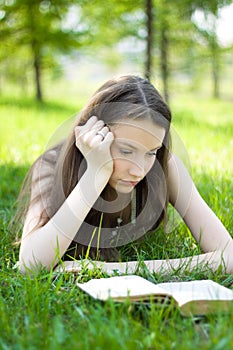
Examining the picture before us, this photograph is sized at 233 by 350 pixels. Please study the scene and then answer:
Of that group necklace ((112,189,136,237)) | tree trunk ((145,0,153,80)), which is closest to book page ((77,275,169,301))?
necklace ((112,189,136,237))

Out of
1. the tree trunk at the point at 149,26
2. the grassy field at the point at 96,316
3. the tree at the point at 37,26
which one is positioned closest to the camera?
the grassy field at the point at 96,316

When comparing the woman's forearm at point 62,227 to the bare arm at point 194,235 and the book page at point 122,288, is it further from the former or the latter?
the book page at point 122,288

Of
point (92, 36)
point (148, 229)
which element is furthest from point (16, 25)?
point (148, 229)

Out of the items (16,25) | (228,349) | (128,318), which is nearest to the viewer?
(228,349)

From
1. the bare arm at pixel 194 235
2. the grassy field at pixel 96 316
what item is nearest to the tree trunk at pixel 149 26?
the grassy field at pixel 96 316

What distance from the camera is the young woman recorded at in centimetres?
223

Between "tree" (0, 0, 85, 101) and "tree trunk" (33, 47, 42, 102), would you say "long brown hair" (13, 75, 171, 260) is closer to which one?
"tree" (0, 0, 85, 101)

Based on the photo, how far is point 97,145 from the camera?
2.22 meters

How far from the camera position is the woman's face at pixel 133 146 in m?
A: 2.22

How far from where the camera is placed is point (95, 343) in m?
1.42

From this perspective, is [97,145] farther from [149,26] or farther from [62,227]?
[149,26]

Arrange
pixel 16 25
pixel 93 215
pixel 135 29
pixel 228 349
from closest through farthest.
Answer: pixel 228 349
pixel 93 215
pixel 135 29
pixel 16 25

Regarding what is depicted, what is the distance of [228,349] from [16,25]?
1123 centimetres

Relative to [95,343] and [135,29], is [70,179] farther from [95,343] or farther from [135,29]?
[135,29]
